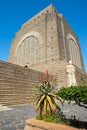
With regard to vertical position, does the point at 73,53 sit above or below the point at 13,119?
above

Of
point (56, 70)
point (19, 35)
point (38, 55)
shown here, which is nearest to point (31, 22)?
point (19, 35)

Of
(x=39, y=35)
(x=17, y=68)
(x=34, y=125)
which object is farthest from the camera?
(x=39, y=35)

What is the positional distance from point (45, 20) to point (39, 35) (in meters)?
3.83

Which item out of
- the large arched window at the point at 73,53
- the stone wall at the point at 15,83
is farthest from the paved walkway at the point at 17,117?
the large arched window at the point at 73,53

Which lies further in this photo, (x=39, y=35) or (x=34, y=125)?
(x=39, y=35)

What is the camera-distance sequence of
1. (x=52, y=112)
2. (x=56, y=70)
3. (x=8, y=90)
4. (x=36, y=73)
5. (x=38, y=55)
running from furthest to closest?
(x=38, y=55), (x=56, y=70), (x=36, y=73), (x=8, y=90), (x=52, y=112)

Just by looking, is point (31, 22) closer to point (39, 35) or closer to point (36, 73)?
point (39, 35)

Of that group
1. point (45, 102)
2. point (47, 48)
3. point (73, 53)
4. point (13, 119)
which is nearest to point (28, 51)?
point (47, 48)

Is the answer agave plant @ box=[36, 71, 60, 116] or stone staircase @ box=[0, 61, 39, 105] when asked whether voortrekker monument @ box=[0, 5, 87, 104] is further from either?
agave plant @ box=[36, 71, 60, 116]

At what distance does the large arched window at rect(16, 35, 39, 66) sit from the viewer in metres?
27.3

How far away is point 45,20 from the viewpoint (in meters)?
28.8

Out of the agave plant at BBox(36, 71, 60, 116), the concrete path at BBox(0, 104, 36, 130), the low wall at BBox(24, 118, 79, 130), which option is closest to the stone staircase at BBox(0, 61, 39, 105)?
the concrete path at BBox(0, 104, 36, 130)

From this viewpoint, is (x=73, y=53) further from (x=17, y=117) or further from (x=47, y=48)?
(x=17, y=117)

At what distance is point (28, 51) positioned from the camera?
2933 centimetres
